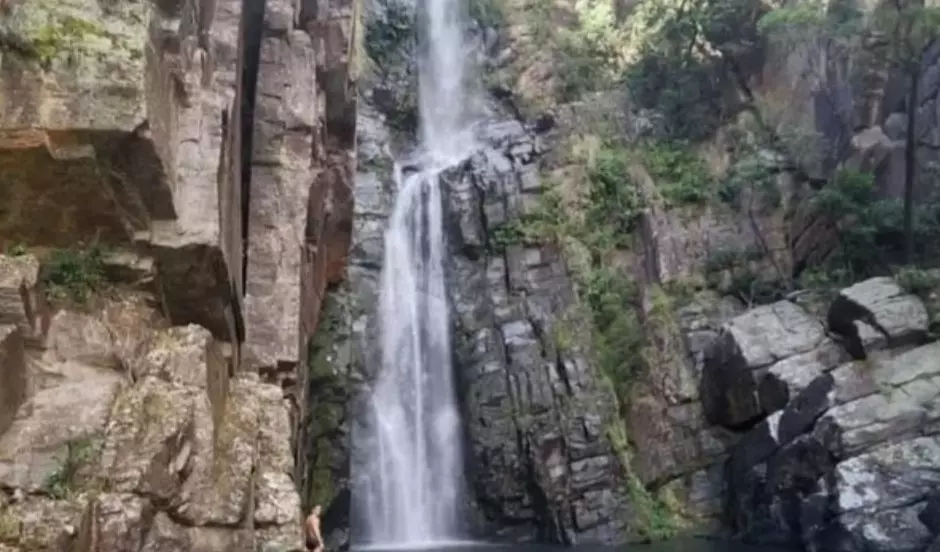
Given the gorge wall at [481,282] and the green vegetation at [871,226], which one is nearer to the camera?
the gorge wall at [481,282]

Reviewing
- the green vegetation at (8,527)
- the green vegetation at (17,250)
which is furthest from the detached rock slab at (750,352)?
the green vegetation at (8,527)

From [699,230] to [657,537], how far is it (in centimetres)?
1055

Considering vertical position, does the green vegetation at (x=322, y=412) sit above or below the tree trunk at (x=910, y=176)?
below

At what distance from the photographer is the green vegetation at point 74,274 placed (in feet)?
36.9

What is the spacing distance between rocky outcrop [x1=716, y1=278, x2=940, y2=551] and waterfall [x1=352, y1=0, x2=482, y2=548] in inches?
332

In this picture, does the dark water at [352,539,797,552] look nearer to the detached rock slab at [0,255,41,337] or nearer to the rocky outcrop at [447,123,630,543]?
the rocky outcrop at [447,123,630,543]

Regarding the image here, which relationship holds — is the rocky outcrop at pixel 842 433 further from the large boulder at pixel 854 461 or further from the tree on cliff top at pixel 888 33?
the tree on cliff top at pixel 888 33

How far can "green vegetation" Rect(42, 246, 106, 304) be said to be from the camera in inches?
443

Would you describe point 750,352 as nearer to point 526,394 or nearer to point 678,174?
point 526,394

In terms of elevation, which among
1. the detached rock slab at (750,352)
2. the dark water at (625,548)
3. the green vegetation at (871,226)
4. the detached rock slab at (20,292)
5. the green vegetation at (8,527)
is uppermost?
the green vegetation at (871,226)

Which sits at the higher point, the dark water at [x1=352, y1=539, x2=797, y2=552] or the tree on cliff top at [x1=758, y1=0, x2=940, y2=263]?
the tree on cliff top at [x1=758, y1=0, x2=940, y2=263]

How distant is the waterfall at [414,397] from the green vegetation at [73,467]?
19.4 metres

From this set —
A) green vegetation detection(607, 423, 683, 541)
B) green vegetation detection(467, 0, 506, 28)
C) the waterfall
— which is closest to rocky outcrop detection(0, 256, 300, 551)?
the waterfall

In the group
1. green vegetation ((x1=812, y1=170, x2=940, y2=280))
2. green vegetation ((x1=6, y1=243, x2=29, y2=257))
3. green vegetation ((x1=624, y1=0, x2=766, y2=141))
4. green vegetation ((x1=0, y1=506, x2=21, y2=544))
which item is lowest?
green vegetation ((x1=0, y1=506, x2=21, y2=544))
